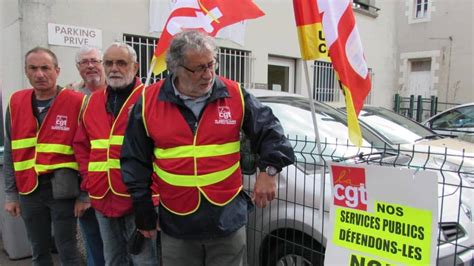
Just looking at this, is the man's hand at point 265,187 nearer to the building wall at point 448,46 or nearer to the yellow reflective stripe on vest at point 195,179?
the yellow reflective stripe on vest at point 195,179

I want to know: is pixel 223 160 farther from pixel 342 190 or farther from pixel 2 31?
pixel 2 31

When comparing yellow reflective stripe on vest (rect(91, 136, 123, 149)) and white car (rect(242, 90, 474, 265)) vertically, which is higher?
yellow reflective stripe on vest (rect(91, 136, 123, 149))

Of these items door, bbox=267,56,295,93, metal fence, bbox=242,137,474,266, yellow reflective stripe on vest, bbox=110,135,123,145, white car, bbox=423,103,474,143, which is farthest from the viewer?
door, bbox=267,56,295,93

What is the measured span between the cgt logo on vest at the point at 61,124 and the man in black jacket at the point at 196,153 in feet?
2.93

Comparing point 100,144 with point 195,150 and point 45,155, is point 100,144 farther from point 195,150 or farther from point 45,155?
point 195,150

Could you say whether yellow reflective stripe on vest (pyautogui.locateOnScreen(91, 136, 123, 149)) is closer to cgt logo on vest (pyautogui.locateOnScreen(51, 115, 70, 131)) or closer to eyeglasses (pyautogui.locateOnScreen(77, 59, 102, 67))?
cgt logo on vest (pyautogui.locateOnScreen(51, 115, 70, 131))

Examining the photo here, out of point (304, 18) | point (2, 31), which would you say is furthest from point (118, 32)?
point (304, 18)

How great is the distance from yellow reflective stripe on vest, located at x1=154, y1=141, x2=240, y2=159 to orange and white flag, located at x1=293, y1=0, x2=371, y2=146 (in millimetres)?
671

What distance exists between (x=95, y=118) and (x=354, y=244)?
1697 millimetres

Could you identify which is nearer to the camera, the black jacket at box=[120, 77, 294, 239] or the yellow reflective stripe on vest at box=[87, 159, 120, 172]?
the black jacket at box=[120, 77, 294, 239]

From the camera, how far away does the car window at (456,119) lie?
8.02 m

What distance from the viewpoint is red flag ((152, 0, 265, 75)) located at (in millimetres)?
3059

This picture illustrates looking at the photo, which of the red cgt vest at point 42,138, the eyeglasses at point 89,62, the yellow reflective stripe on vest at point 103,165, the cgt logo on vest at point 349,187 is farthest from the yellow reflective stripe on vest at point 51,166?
the cgt logo on vest at point 349,187

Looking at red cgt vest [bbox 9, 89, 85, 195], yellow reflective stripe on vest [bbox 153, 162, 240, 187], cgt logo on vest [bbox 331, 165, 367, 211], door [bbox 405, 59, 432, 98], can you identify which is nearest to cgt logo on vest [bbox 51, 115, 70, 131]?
red cgt vest [bbox 9, 89, 85, 195]
